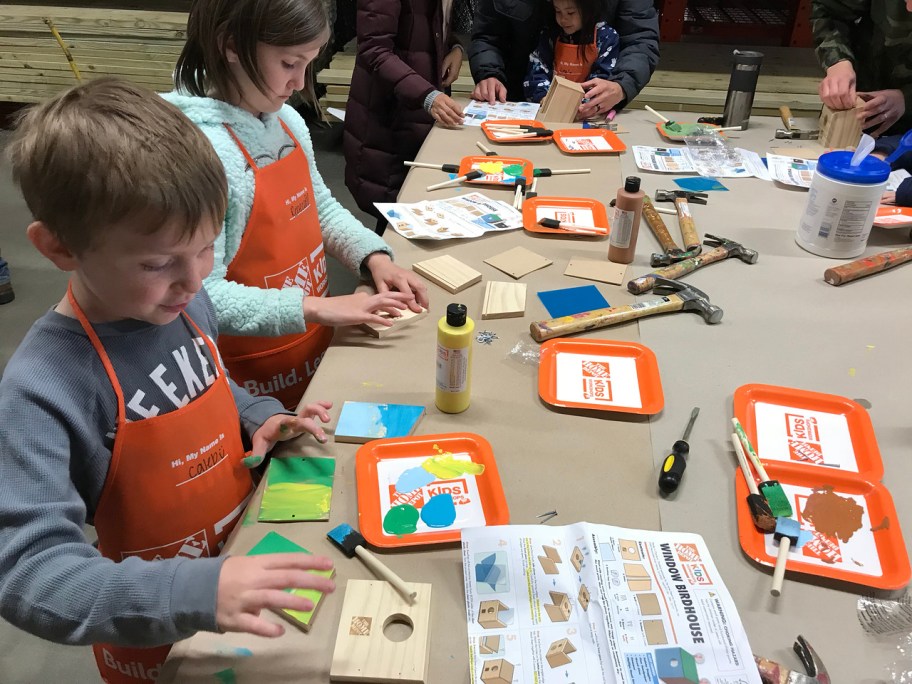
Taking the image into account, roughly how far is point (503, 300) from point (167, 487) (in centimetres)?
72

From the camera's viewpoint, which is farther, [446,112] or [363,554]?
[446,112]

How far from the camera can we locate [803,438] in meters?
1.08

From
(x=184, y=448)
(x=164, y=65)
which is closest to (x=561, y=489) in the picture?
(x=184, y=448)

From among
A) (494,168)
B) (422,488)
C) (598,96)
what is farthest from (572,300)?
(598,96)

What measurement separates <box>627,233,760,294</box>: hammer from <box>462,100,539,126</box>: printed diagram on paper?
0.97 m

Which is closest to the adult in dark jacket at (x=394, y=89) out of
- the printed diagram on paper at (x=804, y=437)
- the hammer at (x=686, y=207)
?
the hammer at (x=686, y=207)

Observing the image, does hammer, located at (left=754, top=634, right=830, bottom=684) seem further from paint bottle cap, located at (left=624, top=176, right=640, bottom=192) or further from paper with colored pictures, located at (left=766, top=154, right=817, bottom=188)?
paper with colored pictures, located at (left=766, top=154, right=817, bottom=188)

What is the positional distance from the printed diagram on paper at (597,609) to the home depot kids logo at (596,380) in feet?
0.97

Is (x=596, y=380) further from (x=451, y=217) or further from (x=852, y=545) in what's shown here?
(x=451, y=217)

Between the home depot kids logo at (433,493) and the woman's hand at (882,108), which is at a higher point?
the woman's hand at (882,108)

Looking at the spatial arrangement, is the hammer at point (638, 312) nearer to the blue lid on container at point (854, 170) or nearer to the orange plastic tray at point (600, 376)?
the orange plastic tray at point (600, 376)

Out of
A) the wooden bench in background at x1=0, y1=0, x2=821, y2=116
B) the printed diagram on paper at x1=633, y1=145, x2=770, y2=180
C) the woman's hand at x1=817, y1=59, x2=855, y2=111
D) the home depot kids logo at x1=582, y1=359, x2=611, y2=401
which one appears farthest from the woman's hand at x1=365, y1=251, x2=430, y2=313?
the wooden bench in background at x1=0, y1=0, x2=821, y2=116

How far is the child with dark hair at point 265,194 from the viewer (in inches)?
48.0

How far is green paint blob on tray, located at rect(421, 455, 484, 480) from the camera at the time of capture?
990 mm
